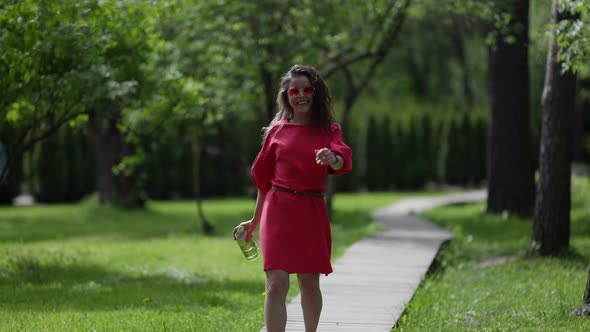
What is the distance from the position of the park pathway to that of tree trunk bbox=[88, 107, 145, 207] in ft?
29.3

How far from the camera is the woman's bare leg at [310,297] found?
527 centimetres

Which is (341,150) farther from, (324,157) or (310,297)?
(310,297)

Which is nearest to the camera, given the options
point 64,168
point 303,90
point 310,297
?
point 303,90

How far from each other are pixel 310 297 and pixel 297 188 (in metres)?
0.72

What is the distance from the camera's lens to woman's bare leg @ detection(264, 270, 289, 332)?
5.07 meters

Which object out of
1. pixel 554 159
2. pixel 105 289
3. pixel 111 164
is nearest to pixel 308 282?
pixel 105 289

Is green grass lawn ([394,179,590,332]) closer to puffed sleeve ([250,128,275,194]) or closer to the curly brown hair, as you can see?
puffed sleeve ([250,128,275,194])

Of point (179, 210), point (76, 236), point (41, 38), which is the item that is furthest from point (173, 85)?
point (179, 210)

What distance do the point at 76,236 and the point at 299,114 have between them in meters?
12.0

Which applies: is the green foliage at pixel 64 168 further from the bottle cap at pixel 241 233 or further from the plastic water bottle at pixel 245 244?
the bottle cap at pixel 241 233

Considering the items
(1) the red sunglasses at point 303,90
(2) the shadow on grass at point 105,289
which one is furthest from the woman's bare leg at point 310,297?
(2) the shadow on grass at point 105,289

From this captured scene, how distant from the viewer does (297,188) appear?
5148mm

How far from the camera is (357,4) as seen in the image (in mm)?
15148

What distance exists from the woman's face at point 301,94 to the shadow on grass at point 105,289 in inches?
116
